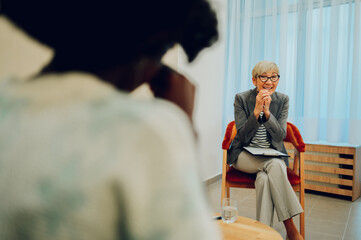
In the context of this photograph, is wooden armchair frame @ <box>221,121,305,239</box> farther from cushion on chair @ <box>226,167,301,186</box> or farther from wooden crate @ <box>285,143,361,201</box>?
wooden crate @ <box>285,143,361,201</box>

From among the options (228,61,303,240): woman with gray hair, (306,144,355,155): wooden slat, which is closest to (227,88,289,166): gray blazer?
(228,61,303,240): woman with gray hair

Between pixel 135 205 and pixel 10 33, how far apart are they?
0.84 feet

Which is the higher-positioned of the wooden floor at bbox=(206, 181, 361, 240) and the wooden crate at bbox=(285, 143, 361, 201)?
the wooden crate at bbox=(285, 143, 361, 201)

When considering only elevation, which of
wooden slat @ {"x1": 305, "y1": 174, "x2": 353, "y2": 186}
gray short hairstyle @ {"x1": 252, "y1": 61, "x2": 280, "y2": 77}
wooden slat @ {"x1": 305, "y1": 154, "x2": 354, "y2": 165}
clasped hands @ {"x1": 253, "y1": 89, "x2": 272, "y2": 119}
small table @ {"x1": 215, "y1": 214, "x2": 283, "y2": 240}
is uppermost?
gray short hairstyle @ {"x1": 252, "y1": 61, "x2": 280, "y2": 77}

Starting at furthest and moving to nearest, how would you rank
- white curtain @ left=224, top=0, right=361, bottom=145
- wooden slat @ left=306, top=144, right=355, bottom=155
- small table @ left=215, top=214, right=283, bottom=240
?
white curtain @ left=224, top=0, right=361, bottom=145
wooden slat @ left=306, top=144, right=355, bottom=155
small table @ left=215, top=214, right=283, bottom=240

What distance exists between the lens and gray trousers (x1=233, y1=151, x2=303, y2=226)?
167 centimetres

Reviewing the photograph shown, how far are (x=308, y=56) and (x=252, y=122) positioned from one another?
63.4 inches

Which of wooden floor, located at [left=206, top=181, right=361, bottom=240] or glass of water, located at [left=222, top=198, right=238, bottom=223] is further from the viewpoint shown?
wooden floor, located at [left=206, top=181, right=361, bottom=240]

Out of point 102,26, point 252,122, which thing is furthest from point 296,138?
point 102,26

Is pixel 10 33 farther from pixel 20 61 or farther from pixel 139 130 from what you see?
pixel 139 130

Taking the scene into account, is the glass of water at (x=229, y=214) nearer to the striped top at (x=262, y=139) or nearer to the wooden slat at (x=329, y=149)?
the striped top at (x=262, y=139)

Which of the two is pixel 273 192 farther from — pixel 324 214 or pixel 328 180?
pixel 328 180

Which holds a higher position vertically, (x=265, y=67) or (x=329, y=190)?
(x=265, y=67)

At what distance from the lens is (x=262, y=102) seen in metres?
1.77
